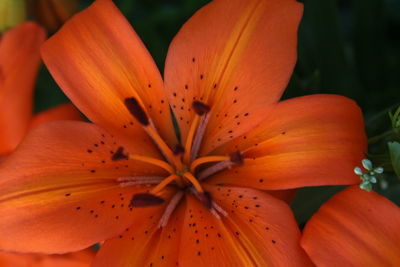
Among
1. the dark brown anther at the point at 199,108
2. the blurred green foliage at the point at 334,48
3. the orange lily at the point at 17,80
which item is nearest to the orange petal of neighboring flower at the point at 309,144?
the dark brown anther at the point at 199,108

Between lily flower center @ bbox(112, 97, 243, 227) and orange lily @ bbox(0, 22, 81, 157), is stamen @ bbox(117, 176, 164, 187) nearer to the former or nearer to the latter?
lily flower center @ bbox(112, 97, 243, 227)

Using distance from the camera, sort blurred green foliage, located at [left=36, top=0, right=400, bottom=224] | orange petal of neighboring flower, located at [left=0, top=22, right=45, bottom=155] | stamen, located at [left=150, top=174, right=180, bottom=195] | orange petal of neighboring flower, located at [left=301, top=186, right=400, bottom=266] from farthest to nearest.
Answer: blurred green foliage, located at [left=36, top=0, right=400, bottom=224], orange petal of neighboring flower, located at [left=0, top=22, right=45, bottom=155], stamen, located at [left=150, top=174, right=180, bottom=195], orange petal of neighboring flower, located at [left=301, top=186, right=400, bottom=266]

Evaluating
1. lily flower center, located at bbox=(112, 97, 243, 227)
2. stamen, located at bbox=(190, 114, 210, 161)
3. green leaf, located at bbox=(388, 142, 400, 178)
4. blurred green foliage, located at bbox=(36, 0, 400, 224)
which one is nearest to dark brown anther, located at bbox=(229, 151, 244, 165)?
lily flower center, located at bbox=(112, 97, 243, 227)

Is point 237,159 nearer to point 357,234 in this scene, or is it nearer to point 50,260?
point 357,234

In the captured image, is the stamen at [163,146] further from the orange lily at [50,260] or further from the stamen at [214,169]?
the orange lily at [50,260]

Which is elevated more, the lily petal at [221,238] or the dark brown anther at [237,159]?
the dark brown anther at [237,159]

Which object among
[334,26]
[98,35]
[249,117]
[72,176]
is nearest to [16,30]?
[98,35]

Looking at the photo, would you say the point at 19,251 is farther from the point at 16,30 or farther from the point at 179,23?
the point at 179,23
